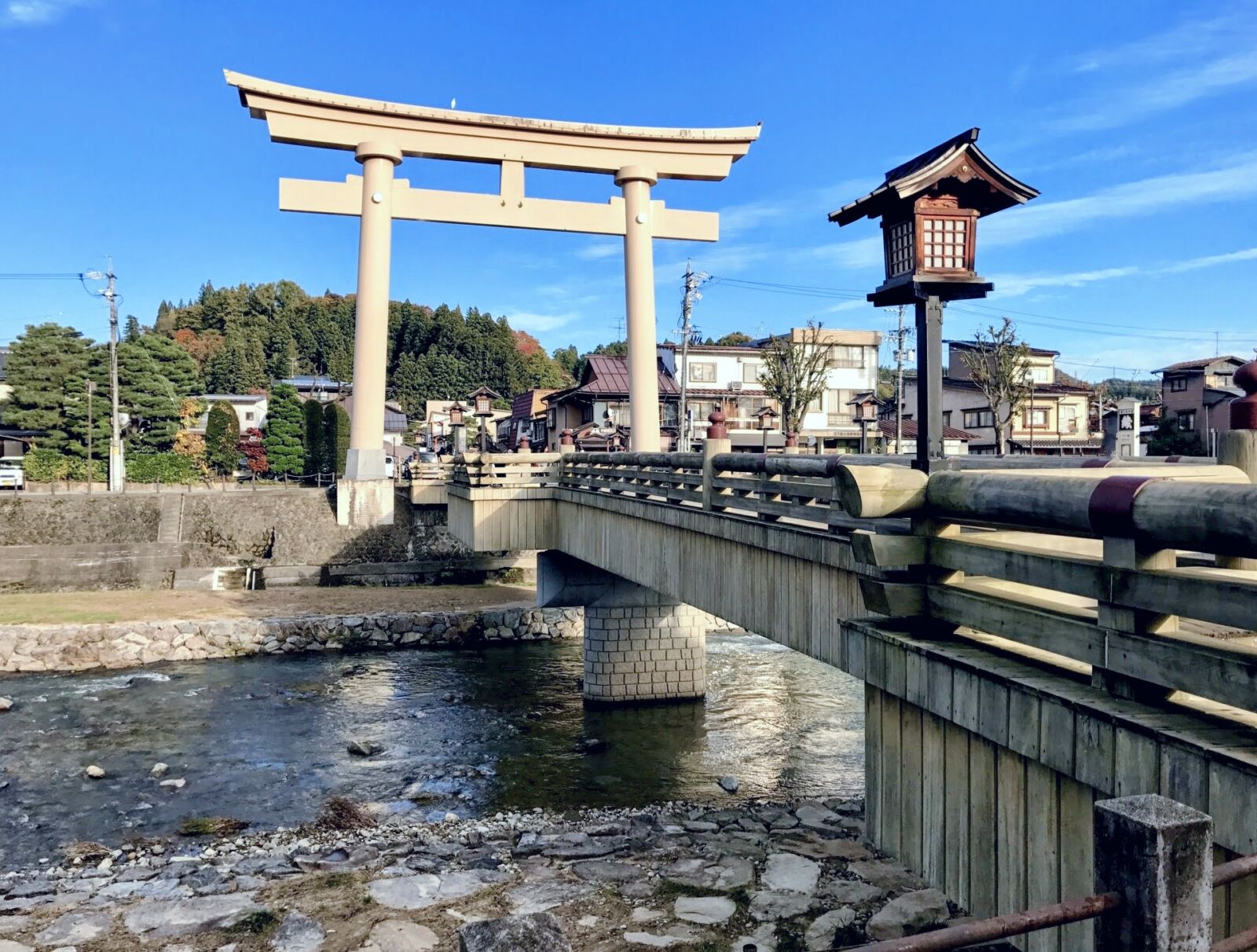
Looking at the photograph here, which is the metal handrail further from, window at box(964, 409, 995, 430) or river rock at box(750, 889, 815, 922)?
window at box(964, 409, 995, 430)

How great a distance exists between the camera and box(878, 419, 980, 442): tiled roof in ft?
145

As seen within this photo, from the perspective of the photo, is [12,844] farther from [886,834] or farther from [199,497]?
[199,497]

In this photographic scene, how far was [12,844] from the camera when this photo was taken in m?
12.1

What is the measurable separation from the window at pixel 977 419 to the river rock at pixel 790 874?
129ft

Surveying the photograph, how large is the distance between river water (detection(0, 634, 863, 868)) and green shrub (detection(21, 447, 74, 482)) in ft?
76.1

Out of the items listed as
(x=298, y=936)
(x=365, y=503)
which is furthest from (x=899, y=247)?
(x=365, y=503)

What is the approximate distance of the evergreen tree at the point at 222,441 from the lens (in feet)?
152

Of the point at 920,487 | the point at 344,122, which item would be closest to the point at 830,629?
the point at 920,487

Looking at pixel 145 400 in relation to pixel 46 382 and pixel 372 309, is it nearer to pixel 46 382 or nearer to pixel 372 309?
pixel 46 382

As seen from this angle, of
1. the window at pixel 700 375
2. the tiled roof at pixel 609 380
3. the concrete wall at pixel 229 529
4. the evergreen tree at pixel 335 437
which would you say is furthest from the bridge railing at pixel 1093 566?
the window at pixel 700 375

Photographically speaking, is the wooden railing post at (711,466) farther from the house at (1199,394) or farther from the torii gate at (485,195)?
the house at (1199,394)

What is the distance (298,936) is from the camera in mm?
8211

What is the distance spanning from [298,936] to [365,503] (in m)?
24.0

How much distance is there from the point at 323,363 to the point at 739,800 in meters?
85.8
